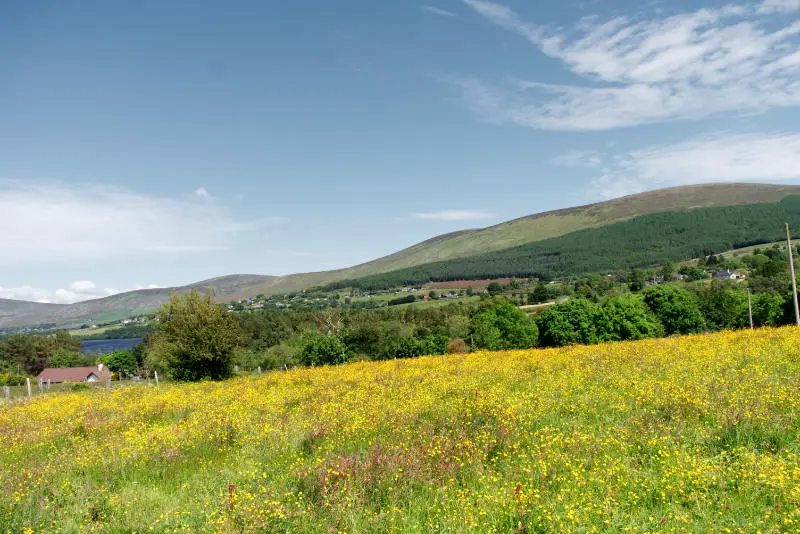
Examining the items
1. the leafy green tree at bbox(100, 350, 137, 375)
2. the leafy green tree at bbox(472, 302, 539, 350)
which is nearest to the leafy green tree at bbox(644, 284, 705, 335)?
the leafy green tree at bbox(472, 302, 539, 350)

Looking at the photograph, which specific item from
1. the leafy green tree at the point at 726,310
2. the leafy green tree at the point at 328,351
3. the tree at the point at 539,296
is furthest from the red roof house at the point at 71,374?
the leafy green tree at the point at 726,310

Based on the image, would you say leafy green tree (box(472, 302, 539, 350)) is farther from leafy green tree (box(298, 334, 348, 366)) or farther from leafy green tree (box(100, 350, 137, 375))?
leafy green tree (box(100, 350, 137, 375))

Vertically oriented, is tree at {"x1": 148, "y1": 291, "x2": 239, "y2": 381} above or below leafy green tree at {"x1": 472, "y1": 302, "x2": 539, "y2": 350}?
above

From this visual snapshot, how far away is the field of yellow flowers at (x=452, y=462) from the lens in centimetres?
607

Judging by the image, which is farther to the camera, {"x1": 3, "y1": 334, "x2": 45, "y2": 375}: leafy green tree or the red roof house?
{"x1": 3, "y1": 334, "x2": 45, "y2": 375}: leafy green tree

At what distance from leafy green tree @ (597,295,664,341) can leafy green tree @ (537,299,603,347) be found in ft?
2.57

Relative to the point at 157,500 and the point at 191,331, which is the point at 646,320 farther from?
the point at 157,500

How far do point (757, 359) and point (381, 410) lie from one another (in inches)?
473

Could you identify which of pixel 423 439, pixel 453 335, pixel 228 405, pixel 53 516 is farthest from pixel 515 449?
pixel 453 335

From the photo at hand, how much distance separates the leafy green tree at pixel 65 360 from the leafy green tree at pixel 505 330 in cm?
12665

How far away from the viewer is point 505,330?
62406mm

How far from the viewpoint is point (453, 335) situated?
71.6 m

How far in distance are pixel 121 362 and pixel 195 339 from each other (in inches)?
5007

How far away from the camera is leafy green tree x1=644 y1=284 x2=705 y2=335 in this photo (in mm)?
58625
